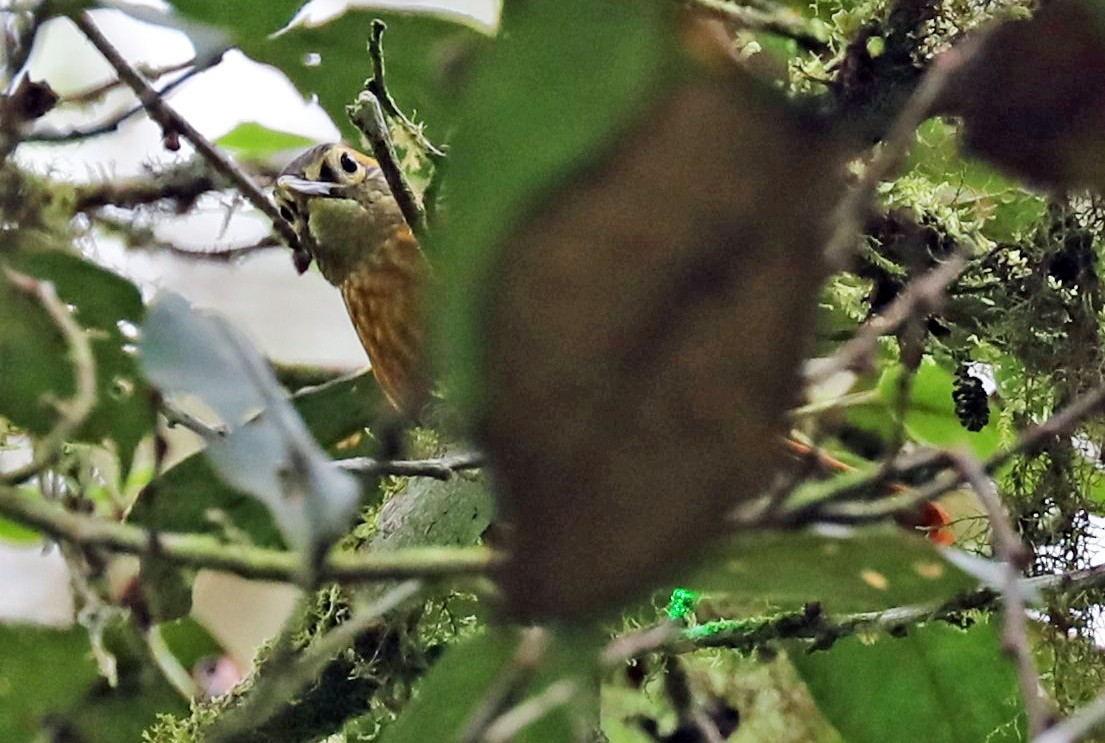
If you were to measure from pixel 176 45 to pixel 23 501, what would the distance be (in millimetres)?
1374

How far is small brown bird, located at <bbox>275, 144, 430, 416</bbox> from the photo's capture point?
107cm

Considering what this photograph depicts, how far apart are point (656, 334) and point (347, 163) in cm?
87

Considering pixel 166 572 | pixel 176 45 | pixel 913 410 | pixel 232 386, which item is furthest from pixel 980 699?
pixel 176 45

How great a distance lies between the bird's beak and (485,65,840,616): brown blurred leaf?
2.59 ft

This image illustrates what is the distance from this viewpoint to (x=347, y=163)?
44.5 inches

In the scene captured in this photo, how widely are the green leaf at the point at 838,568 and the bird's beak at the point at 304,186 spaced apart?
726 mm

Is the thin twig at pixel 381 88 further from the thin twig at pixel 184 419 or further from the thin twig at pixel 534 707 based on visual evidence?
the thin twig at pixel 534 707

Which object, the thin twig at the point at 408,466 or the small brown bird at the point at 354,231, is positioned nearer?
the thin twig at the point at 408,466

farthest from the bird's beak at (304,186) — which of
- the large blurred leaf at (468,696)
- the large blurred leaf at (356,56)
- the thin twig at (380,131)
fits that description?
the large blurred leaf at (468,696)

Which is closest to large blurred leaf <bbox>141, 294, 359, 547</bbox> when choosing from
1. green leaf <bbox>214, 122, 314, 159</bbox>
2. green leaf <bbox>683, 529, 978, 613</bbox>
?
green leaf <bbox>683, 529, 978, 613</bbox>

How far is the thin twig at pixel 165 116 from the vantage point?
2.31 feet

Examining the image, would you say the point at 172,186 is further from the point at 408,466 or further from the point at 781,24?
the point at 408,466

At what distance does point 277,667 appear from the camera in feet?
1.26

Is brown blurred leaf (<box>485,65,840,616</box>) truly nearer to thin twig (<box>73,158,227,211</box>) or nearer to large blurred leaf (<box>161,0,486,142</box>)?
large blurred leaf (<box>161,0,486,142</box>)
